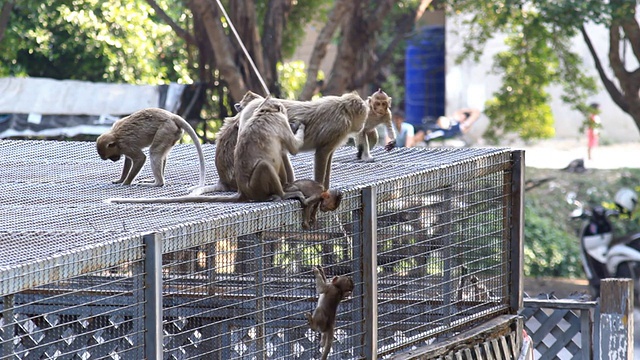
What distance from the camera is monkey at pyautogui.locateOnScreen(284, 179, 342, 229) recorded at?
4820 millimetres

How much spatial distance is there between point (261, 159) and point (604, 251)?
1039cm

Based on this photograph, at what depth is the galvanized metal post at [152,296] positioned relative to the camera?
153 inches

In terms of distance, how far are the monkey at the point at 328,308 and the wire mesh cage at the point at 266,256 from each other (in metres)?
0.10

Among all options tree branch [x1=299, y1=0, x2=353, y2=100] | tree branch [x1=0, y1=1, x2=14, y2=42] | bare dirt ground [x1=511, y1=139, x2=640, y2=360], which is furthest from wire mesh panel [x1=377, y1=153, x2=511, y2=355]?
bare dirt ground [x1=511, y1=139, x2=640, y2=360]

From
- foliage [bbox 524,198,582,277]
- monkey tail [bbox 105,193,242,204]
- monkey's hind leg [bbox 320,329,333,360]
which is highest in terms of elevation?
monkey tail [bbox 105,193,242,204]

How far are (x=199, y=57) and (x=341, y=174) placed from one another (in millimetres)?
9844

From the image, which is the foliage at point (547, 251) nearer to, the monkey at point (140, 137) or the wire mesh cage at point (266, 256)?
the wire mesh cage at point (266, 256)

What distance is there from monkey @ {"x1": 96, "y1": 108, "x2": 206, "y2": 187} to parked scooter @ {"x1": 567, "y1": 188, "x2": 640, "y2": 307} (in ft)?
29.1

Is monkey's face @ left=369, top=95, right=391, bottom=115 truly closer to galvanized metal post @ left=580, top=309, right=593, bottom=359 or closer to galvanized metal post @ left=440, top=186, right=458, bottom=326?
galvanized metal post @ left=580, top=309, right=593, bottom=359

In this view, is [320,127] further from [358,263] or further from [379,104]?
[379,104]

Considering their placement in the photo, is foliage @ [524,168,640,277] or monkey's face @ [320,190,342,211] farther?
foliage @ [524,168,640,277]

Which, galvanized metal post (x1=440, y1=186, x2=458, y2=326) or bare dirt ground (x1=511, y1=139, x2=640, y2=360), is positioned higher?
galvanized metal post (x1=440, y1=186, x2=458, y2=326)

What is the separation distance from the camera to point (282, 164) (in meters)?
5.25

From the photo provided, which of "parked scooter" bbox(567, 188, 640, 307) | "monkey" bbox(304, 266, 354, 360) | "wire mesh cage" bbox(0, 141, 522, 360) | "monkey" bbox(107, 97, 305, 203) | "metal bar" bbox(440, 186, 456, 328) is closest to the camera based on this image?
"wire mesh cage" bbox(0, 141, 522, 360)
